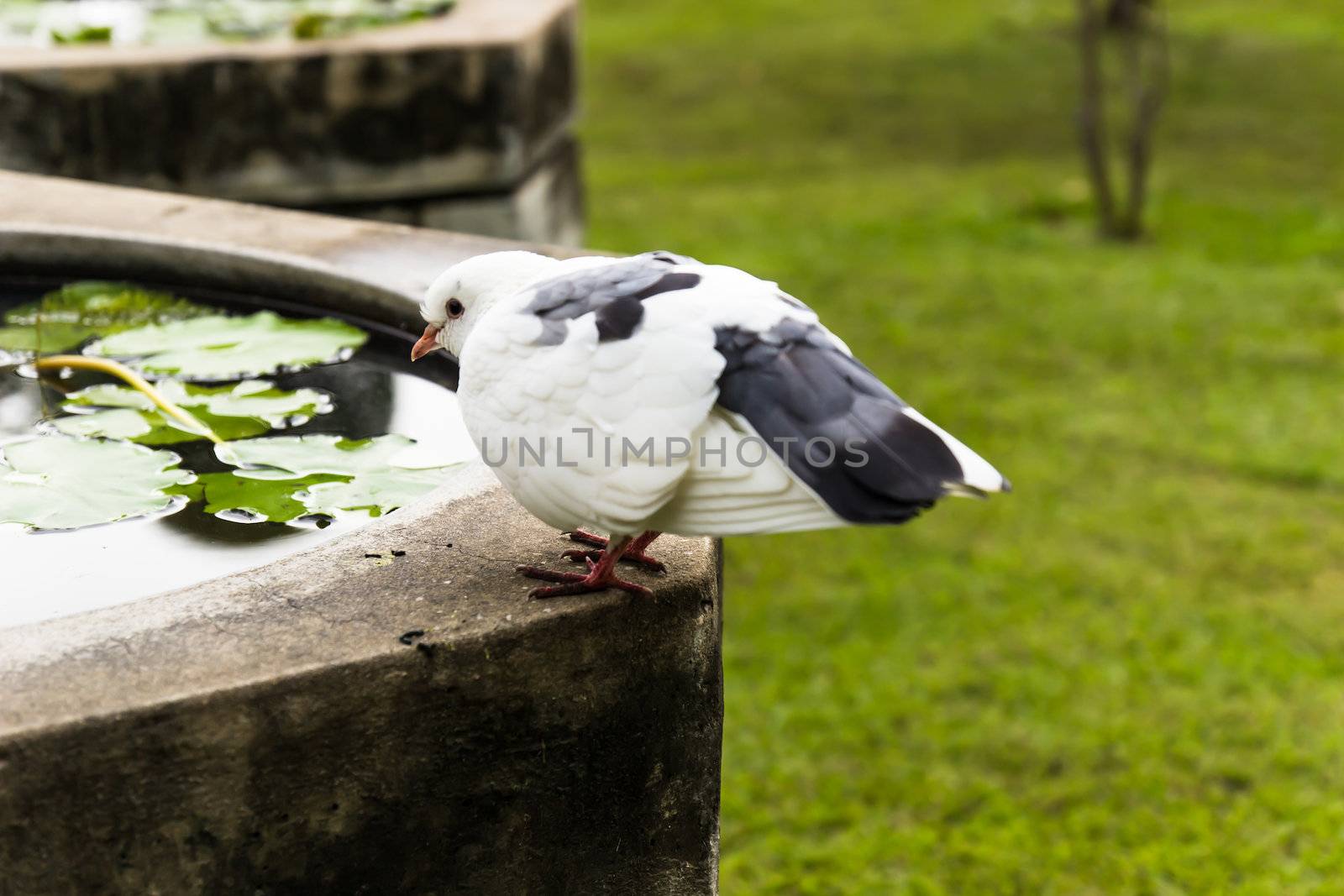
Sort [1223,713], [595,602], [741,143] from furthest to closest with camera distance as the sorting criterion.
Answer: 1. [741,143]
2. [1223,713]
3. [595,602]

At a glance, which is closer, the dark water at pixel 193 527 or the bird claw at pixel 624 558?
the bird claw at pixel 624 558

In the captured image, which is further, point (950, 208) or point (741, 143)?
point (741, 143)

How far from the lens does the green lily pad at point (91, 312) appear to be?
2.26 metres

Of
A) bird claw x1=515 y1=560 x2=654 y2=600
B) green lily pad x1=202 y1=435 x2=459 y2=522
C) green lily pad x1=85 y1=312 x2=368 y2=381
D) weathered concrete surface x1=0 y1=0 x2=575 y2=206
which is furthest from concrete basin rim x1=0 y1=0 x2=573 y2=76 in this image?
bird claw x1=515 y1=560 x2=654 y2=600

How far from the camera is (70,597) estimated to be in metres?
1.53

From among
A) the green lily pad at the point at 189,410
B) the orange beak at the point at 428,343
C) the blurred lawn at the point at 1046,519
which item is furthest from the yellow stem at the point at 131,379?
the blurred lawn at the point at 1046,519

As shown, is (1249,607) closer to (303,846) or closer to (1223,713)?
(1223,713)

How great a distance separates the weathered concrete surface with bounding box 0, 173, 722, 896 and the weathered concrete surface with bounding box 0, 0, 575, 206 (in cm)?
192

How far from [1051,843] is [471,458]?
55.6 inches

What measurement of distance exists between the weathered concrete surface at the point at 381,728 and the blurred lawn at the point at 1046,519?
122 cm

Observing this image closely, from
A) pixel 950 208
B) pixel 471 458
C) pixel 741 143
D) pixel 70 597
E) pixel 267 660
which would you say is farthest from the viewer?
pixel 741 143

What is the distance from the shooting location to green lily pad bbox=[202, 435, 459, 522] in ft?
5.66

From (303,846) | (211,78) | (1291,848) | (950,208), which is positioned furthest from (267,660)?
(950,208)

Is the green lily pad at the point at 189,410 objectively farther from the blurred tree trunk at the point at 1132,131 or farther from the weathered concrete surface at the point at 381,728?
the blurred tree trunk at the point at 1132,131
